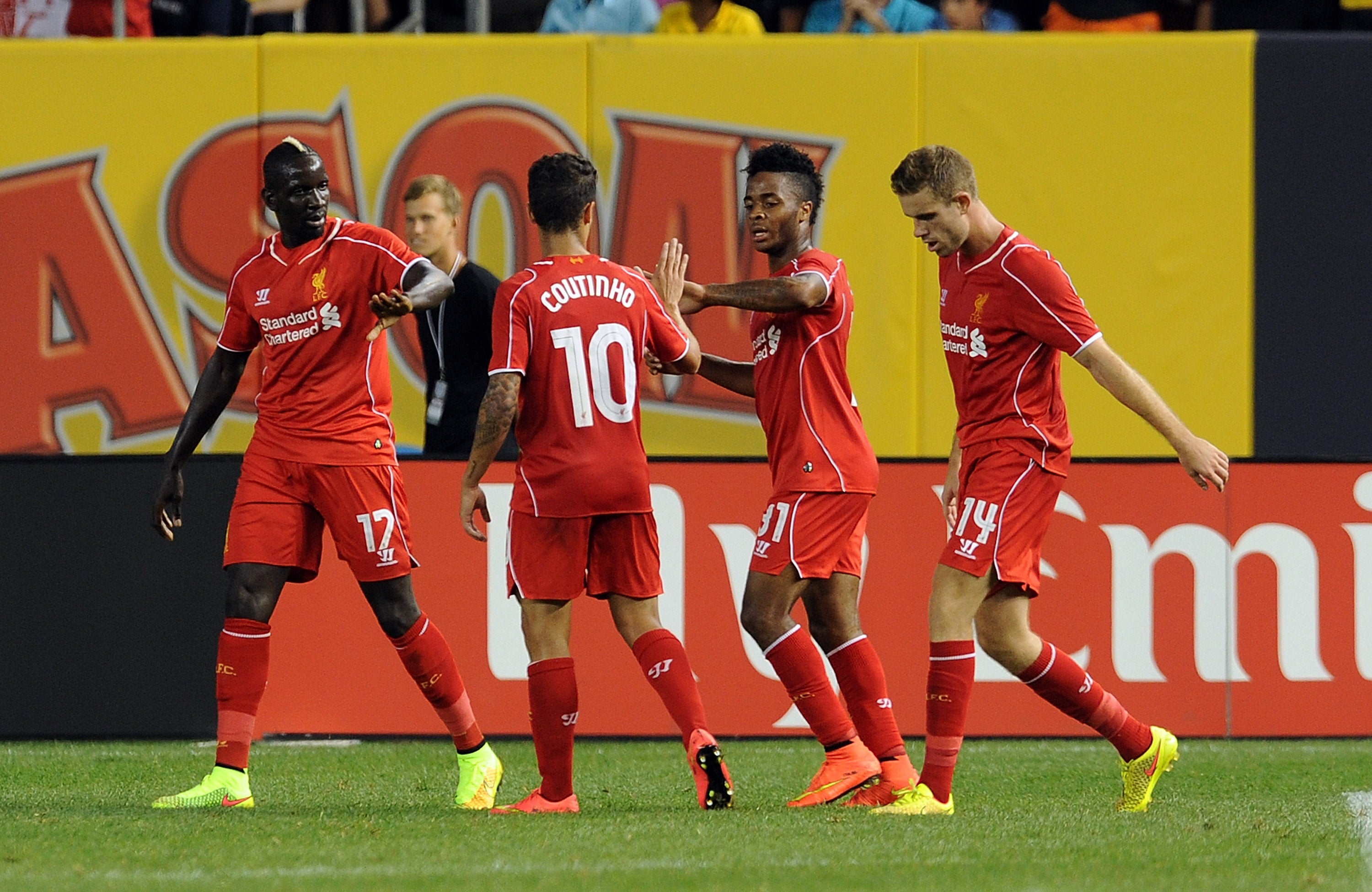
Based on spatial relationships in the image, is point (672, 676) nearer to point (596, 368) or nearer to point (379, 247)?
point (596, 368)

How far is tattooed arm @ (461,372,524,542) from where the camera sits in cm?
552

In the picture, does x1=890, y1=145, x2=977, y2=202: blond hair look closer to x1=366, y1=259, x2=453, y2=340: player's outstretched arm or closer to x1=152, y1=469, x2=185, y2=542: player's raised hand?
x1=366, y1=259, x2=453, y2=340: player's outstretched arm

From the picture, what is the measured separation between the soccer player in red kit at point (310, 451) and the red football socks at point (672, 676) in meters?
0.75

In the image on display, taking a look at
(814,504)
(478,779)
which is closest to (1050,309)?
(814,504)

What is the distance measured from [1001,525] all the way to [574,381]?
1.36 meters

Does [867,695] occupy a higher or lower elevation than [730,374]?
lower

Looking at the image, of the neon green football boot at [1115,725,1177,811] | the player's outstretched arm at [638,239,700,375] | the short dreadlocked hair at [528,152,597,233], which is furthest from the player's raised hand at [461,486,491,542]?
the neon green football boot at [1115,725,1177,811]

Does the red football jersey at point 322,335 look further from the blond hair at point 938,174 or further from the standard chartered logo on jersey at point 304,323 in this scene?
the blond hair at point 938,174

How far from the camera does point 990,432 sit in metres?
5.62

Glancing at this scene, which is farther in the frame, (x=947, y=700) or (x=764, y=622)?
(x=764, y=622)

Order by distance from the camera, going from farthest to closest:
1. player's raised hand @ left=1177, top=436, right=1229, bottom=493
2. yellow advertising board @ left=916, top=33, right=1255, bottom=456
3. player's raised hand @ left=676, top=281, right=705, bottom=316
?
yellow advertising board @ left=916, top=33, right=1255, bottom=456, player's raised hand @ left=676, top=281, right=705, bottom=316, player's raised hand @ left=1177, top=436, right=1229, bottom=493

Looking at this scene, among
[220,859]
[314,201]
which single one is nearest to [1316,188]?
[314,201]

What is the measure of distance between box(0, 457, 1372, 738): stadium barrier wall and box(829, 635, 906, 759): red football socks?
2.09 m

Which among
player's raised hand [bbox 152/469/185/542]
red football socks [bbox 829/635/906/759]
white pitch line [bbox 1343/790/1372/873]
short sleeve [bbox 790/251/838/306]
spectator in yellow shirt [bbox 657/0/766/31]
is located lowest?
white pitch line [bbox 1343/790/1372/873]
